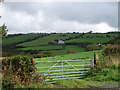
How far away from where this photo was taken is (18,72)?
1063cm

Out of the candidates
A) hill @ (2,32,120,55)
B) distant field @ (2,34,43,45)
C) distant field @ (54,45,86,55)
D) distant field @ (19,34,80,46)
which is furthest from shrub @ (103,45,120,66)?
distant field @ (2,34,43,45)

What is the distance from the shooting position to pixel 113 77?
1196cm

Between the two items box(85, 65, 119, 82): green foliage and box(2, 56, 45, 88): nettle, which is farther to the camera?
box(85, 65, 119, 82): green foliage

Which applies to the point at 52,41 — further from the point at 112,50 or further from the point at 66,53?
the point at 112,50

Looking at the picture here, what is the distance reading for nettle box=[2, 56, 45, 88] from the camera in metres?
10.2

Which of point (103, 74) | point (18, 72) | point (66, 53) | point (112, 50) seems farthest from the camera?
point (66, 53)

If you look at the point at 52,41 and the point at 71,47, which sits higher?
the point at 52,41

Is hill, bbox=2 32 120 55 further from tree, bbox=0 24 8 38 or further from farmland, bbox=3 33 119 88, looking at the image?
tree, bbox=0 24 8 38

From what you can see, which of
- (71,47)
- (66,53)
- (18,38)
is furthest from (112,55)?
(18,38)

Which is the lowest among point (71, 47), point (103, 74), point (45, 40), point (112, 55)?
point (103, 74)

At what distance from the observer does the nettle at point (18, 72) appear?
10172mm

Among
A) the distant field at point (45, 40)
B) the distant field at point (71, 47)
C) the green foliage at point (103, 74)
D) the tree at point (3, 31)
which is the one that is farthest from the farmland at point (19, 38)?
the green foliage at point (103, 74)

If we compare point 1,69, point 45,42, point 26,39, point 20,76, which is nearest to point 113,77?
point 20,76

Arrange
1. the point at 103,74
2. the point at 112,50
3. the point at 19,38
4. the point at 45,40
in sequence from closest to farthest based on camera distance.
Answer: the point at 103,74, the point at 112,50, the point at 45,40, the point at 19,38
